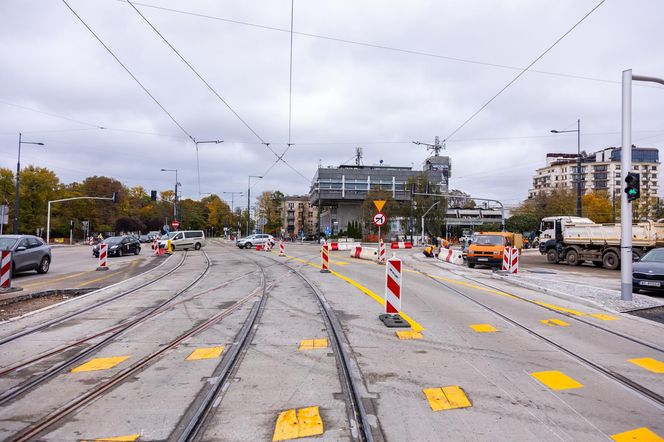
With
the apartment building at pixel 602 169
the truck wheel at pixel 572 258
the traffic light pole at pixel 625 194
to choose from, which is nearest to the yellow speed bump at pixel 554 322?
the traffic light pole at pixel 625 194

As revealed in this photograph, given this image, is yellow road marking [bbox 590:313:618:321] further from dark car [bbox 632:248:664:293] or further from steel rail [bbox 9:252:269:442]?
steel rail [bbox 9:252:269:442]

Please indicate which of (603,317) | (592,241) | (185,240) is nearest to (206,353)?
(603,317)

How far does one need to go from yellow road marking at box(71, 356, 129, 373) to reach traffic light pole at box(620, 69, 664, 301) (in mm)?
11208

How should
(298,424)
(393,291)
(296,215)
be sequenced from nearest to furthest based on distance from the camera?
(298,424), (393,291), (296,215)

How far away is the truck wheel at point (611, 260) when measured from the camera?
24.9 meters

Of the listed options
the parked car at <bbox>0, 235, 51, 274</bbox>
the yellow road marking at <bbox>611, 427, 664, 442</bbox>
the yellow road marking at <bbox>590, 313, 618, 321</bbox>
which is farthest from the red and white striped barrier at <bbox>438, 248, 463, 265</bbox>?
the yellow road marking at <bbox>611, 427, 664, 442</bbox>

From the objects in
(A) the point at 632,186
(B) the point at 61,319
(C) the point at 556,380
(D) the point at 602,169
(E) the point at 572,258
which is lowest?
(B) the point at 61,319

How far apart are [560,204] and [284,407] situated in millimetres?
59573

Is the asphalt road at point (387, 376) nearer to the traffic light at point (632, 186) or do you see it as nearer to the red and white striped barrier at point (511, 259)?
the traffic light at point (632, 186)

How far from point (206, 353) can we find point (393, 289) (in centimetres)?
367

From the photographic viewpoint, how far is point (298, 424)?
12.9 feet

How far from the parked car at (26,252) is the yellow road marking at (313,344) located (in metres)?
13.6

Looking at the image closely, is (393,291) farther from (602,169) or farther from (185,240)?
(602,169)

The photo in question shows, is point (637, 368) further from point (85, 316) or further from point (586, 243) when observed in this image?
point (586, 243)
